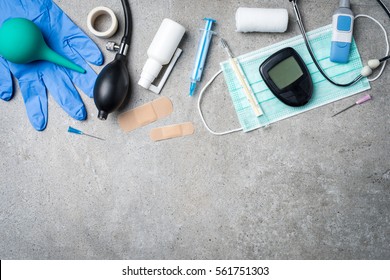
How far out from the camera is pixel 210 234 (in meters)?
1.26

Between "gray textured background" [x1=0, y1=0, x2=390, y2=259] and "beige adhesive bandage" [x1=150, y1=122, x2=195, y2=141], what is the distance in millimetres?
21

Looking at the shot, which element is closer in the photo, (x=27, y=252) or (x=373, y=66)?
(x=373, y=66)

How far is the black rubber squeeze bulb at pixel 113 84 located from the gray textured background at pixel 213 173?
0.07 meters

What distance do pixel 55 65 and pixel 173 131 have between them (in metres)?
0.45

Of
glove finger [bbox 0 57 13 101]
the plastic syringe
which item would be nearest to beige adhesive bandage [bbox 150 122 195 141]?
the plastic syringe

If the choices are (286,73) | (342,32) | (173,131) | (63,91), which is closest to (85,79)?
(63,91)

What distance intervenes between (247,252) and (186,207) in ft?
0.82

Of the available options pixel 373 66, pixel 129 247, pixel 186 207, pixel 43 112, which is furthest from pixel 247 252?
pixel 43 112

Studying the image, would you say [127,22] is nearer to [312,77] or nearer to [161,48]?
[161,48]

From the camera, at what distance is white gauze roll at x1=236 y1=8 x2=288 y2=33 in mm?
1190

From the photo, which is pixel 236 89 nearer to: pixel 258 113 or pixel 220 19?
pixel 258 113

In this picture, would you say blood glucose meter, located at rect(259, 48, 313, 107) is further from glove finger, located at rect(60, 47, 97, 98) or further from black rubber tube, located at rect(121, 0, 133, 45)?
glove finger, located at rect(60, 47, 97, 98)

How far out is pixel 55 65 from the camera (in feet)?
4.13

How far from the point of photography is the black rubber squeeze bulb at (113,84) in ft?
3.79
